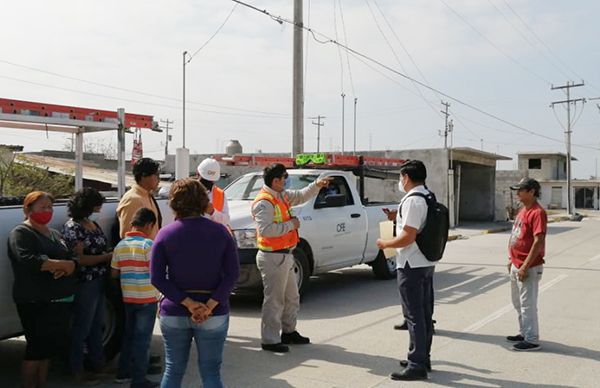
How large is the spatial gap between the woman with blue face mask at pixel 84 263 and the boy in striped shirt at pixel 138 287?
259 mm

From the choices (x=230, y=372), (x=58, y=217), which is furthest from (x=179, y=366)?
(x=58, y=217)

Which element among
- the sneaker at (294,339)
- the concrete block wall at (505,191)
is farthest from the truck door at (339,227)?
the concrete block wall at (505,191)

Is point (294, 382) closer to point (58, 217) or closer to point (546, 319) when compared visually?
point (58, 217)

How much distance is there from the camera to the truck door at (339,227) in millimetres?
9438

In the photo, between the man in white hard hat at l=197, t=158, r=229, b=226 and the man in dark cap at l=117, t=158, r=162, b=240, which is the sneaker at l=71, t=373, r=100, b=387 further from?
the man in white hard hat at l=197, t=158, r=229, b=226

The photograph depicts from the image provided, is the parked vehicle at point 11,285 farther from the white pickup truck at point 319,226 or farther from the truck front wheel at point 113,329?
the white pickup truck at point 319,226

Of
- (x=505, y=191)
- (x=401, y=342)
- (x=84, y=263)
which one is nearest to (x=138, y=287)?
(x=84, y=263)

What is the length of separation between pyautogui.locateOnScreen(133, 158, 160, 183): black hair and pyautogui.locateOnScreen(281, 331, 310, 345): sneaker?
2379 millimetres

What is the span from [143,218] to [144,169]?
711 mm

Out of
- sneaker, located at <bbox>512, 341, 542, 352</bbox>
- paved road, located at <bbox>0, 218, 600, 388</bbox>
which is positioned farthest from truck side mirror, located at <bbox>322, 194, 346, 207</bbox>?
sneaker, located at <bbox>512, 341, 542, 352</bbox>

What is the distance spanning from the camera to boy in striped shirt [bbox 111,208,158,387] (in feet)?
16.3

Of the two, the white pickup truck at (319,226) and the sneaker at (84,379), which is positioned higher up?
the white pickup truck at (319,226)

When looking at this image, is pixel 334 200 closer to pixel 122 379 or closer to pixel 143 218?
pixel 143 218

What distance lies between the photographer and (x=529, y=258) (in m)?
6.43
